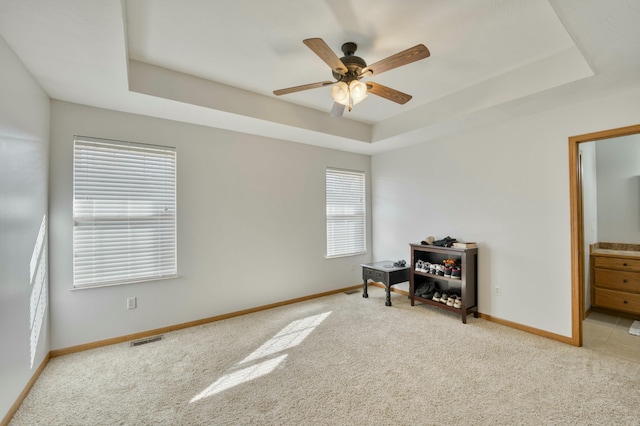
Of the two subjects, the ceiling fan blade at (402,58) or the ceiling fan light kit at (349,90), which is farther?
the ceiling fan light kit at (349,90)

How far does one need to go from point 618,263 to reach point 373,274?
3.01 metres

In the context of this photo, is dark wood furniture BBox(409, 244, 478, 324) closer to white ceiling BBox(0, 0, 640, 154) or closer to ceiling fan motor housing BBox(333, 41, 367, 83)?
white ceiling BBox(0, 0, 640, 154)

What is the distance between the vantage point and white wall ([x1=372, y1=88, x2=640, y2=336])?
9.43ft

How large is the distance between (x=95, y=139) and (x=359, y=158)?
3.72m

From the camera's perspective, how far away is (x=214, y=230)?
11.6 feet

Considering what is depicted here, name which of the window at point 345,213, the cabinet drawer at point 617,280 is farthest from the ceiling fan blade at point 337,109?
the cabinet drawer at point 617,280

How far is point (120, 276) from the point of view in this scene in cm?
297

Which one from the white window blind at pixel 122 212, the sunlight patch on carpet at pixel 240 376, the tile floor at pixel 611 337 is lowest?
the sunlight patch on carpet at pixel 240 376

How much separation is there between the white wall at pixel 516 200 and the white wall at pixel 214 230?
1.60 m

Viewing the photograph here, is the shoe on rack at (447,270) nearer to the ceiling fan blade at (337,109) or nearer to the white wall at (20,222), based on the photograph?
the ceiling fan blade at (337,109)

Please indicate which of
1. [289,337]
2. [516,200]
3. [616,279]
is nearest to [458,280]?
[516,200]

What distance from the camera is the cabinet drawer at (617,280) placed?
3.36 m

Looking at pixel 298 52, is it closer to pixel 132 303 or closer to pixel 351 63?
pixel 351 63

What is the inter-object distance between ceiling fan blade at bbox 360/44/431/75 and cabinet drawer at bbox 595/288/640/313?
396 centimetres
